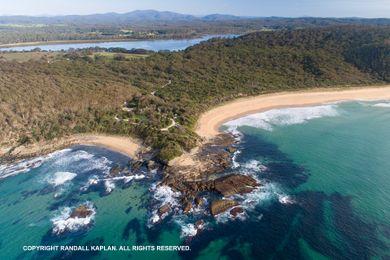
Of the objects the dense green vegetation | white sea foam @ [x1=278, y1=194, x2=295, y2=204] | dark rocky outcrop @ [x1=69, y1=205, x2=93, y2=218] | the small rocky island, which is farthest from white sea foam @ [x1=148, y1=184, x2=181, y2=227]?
white sea foam @ [x1=278, y1=194, x2=295, y2=204]

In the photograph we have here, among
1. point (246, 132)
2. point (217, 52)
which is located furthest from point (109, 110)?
point (217, 52)

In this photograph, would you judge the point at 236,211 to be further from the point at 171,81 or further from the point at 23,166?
the point at 171,81

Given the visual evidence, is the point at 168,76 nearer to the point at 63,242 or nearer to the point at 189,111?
the point at 189,111

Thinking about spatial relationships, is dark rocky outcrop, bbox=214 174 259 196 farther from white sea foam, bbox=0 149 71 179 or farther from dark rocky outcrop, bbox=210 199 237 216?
white sea foam, bbox=0 149 71 179

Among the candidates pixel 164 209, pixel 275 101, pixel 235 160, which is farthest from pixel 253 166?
pixel 275 101

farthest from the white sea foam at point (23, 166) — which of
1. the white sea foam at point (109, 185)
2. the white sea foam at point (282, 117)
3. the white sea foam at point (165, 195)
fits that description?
the white sea foam at point (282, 117)

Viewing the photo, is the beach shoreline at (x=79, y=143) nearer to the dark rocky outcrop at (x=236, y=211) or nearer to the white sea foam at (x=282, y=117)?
the white sea foam at (x=282, y=117)
